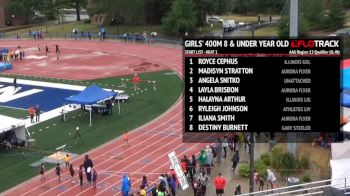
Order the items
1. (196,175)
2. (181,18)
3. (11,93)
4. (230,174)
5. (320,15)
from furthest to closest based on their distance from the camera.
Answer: (181,18) < (320,15) < (11,93) < (230,174) < (196,175)

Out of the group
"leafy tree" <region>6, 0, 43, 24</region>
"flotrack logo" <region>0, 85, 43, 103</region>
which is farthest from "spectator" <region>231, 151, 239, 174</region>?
"leafy tree" <region>6, 0, 43, 24</region>

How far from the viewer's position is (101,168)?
25.1 m

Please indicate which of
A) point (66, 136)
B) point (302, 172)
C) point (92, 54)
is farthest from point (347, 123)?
point (92, 54)

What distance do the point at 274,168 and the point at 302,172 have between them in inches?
44.7

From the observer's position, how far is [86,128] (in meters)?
30.8

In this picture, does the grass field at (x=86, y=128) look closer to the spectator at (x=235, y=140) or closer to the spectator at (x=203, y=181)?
the spectator at (x=235, y=140)

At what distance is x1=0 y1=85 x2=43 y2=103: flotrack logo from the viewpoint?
38219mm

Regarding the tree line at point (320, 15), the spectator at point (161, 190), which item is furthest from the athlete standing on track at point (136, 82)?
the tree line at point (320, 15)

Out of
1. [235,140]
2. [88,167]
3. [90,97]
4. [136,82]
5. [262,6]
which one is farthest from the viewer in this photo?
[262,6]

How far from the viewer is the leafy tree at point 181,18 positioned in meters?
61.2

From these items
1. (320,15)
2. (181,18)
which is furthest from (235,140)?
(320,15)
